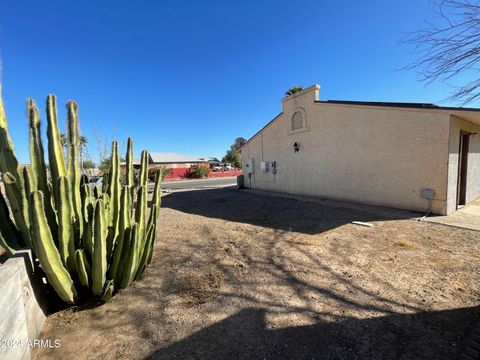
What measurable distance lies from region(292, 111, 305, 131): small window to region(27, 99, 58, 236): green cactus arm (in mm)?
10387

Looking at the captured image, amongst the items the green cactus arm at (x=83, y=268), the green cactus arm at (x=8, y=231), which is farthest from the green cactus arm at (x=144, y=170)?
the green cactus arm at (x=8, y=231)

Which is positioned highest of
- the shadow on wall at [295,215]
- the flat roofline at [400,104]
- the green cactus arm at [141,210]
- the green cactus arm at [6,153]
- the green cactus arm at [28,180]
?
the flat roofline at [400,104]

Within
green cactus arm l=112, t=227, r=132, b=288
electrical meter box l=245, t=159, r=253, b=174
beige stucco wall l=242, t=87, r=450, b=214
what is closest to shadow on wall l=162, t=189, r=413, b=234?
beige stucco wall l=242, t=87, r=450, b=214

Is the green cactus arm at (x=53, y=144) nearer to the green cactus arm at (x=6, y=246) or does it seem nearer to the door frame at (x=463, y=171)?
the green cactus arm at (x=6, y=246)

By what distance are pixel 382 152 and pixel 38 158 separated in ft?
30.7

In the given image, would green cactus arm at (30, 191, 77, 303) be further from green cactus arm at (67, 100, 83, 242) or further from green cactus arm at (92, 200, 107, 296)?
green cactus arm at (67, 100, 83, 242)

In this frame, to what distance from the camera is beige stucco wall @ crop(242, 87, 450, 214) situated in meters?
7.25

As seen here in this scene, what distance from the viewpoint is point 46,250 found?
261cm

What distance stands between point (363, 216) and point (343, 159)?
3183 mm

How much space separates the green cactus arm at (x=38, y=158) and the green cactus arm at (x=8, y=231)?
48 centimetres

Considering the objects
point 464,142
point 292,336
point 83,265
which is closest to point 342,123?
point 464,142

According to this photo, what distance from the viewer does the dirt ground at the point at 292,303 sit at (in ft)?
7.87

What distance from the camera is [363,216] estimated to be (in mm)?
7289

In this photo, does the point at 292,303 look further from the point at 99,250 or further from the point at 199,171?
the point at 199,171
